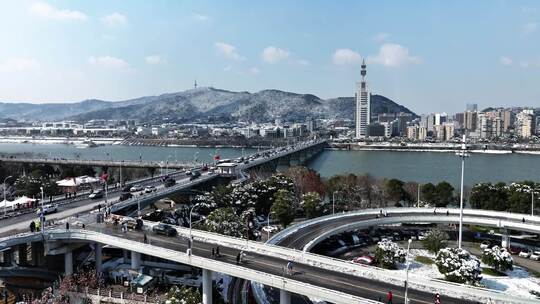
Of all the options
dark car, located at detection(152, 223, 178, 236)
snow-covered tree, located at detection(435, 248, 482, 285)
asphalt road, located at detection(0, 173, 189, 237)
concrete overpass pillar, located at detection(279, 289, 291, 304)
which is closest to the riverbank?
asphalt road, located at detection(0, 173, 189, 237)

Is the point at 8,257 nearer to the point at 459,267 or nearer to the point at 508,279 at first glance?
the point at 459,267

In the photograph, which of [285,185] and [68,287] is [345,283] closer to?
[68,287]

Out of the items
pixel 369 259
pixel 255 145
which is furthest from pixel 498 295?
pixel 255 145

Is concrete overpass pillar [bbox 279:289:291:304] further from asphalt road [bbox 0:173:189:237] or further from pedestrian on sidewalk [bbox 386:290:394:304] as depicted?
asphalt road [bbox 0:173:189:237]

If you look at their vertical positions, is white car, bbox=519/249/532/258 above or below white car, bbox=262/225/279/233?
below

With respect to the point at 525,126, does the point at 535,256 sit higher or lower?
lower

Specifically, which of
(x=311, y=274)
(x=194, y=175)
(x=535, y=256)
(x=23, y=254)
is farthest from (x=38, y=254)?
(x=535, y=256)
